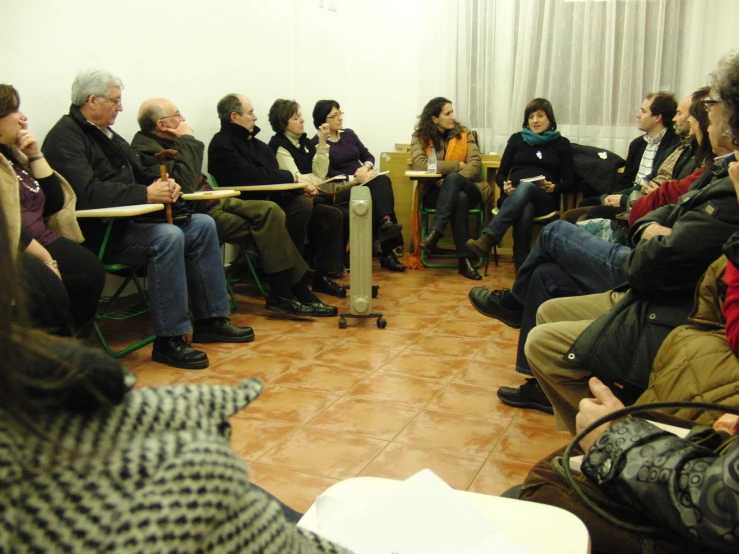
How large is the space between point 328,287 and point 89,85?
78.4 inches

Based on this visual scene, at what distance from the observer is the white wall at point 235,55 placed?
11.9 feet

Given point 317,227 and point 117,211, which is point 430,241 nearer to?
point 317,227

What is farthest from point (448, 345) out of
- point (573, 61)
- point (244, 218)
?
point (573, 61)

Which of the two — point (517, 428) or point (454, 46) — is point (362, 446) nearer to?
point (517, 428)

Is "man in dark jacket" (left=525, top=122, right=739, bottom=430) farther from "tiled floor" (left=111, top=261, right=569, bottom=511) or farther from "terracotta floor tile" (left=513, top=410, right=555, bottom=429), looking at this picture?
"terracotta floor tile" (left=513, top=410, right=555, bottom=429)

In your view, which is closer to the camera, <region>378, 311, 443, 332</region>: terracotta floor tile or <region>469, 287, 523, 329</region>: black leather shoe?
<region>469, 287, 523, 329</region>: black leather shoe

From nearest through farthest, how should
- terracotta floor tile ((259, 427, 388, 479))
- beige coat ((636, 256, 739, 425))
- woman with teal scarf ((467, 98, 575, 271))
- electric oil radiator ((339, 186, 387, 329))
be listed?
beige coat ((636, 256, 739, 425)) → terracotta floor tile ((259, 427, 388, 479)) → electric oil radiator ((339, 186, 387, 329)) → woman with teal scarf ((467, 98, 575, 271))

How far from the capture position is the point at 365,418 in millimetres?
2869

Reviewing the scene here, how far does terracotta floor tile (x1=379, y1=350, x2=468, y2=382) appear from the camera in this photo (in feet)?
11.1

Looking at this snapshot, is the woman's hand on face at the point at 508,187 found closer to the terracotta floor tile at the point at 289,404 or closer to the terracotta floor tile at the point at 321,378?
the terracotta floor tile at the point at 321,378

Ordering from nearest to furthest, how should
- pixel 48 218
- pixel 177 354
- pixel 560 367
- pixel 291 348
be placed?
pixel 560 367 < pixel 48 218 < pixel 177 354 < pixel 291 348

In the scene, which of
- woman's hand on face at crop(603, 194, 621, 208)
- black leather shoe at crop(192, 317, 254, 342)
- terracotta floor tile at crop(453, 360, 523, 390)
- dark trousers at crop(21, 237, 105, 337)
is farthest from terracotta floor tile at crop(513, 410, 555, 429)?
woman's hand on face at crop(603, 194, 621, 208)

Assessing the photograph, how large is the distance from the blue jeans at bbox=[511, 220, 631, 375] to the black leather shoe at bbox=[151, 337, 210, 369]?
1466 millimetres

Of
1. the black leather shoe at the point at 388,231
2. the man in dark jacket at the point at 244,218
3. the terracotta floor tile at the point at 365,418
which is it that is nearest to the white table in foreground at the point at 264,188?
the man in dark jacket at the point at 244,218
